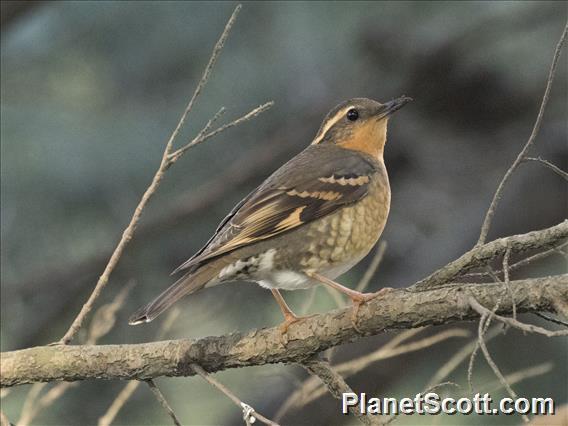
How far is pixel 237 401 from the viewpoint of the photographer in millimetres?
3453

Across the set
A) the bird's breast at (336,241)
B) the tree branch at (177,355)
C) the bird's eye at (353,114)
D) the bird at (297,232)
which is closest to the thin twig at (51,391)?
the tree branch at (177,355)

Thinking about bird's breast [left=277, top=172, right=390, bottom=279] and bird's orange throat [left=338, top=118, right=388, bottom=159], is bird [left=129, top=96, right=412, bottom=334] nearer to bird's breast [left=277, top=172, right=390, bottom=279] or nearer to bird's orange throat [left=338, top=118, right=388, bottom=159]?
bird's breast [left=277, top=172, right=390, bottom=279]

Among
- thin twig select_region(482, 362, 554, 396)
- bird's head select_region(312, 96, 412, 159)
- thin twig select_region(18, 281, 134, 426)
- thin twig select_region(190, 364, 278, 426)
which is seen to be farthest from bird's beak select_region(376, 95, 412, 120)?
thin twig select_region(190, 364, 278, 426)

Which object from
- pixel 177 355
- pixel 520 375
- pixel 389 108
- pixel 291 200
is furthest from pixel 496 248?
pixel 389 108

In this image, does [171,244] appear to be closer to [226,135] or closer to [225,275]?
[226,135]

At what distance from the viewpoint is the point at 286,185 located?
4.82 meters

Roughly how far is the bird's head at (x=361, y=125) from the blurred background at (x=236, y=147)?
3.82ft

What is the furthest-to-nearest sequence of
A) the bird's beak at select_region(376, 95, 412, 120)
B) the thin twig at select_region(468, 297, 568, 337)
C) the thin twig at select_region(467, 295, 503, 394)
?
the bird's beak at select_region(376, 95, 412, 120) < the thin twig at select_region(467, 295, 503, 394) < the thin twig at select_region(468, 297, 568, 337)

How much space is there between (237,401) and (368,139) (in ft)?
7.96

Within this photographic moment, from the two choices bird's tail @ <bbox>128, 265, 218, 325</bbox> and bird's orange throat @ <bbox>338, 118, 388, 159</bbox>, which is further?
bird's orange throat @ <bbox>338, 118, 388, 159</bbox>

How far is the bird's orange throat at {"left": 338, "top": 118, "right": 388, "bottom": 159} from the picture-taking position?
18.2 ft

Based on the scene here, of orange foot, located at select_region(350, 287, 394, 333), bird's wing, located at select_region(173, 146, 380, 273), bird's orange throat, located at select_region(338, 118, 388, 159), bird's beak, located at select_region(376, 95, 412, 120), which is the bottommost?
orange foot, located at select_region(350, 287, 394, 333)

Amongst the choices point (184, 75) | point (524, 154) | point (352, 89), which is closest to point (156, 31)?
point (184, 75)

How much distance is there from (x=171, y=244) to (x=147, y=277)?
11.5 inches
